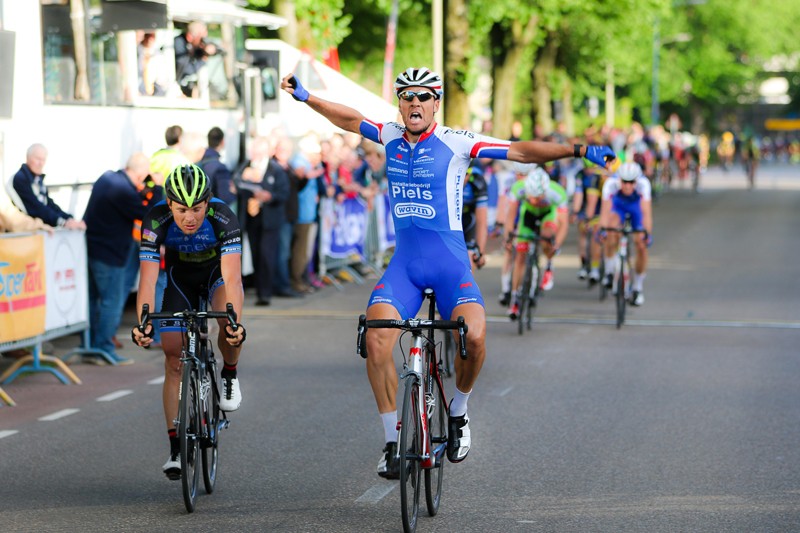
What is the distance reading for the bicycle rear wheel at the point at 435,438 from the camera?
6949 millimetres

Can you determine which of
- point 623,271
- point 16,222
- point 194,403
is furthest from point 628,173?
point 194,403

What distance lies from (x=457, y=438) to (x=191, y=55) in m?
10.8

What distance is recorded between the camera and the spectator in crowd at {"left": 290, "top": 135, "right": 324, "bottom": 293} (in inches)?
706

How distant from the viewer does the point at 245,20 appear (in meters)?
18.6

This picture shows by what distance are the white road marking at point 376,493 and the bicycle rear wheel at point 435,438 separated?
34 cm

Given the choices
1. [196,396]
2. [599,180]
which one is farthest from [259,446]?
[599,180]

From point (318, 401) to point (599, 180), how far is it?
32.2ft

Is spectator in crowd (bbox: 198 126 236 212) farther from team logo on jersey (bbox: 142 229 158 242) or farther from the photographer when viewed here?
team logo on jersey (bbox: 142 229 158 242)

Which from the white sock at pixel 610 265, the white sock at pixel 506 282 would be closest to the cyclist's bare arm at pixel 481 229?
the white sock at pixel 506 282

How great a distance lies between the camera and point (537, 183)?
14617mm

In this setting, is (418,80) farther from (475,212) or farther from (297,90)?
(475,212)

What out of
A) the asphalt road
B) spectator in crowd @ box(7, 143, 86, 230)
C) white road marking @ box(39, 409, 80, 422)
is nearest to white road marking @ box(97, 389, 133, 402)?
the asphalt road

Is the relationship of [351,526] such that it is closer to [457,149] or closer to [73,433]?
[457,149]

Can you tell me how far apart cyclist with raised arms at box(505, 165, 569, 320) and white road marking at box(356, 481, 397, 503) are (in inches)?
262
